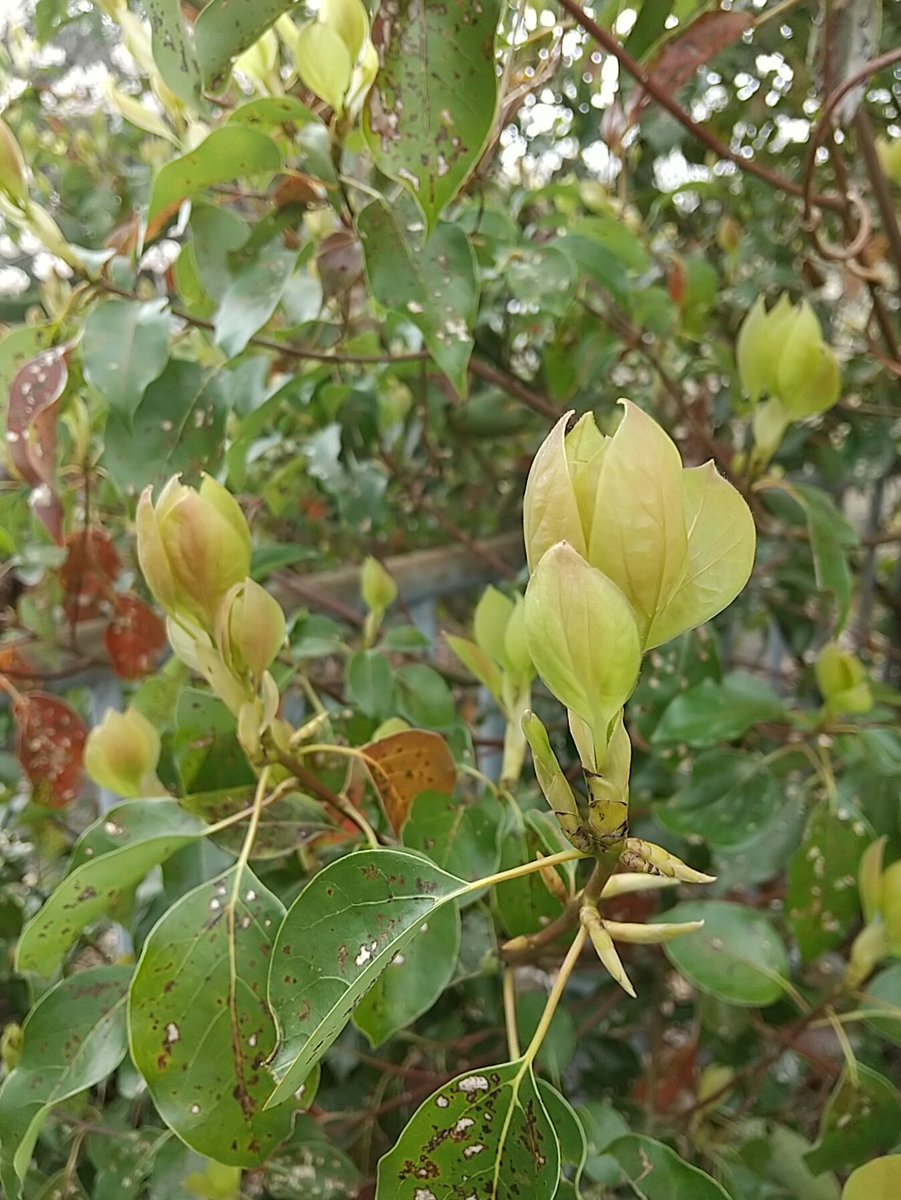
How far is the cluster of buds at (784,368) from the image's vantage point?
0.54 metres

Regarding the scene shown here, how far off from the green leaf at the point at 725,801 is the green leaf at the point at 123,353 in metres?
0.44

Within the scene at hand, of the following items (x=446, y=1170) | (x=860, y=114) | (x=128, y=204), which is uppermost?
(x=128, y=204)

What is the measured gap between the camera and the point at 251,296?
0.48 meters

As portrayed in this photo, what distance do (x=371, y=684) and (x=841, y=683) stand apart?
0.35 metres

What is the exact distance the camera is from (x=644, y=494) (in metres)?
0.22

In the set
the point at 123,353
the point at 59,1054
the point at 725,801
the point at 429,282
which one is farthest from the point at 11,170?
the point at 725,801

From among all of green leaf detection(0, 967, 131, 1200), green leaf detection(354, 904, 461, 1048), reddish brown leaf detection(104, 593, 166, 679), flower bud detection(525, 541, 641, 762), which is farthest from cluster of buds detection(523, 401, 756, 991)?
reddish brown leaf detection(104, 593, 166, 679)

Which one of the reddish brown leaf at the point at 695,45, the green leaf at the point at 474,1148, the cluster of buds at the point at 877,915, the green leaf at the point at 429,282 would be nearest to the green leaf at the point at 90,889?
→ the green leaf at the point at 474,1148

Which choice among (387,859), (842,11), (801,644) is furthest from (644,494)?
(801,644)

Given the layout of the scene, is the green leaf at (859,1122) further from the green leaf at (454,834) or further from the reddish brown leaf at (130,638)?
the reddish brown leaf at (130,638)

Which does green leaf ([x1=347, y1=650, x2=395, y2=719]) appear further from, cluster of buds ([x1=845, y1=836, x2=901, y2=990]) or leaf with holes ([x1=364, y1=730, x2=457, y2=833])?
cluster of buds ([x1=845, y1=836, x2=901, y2=990])

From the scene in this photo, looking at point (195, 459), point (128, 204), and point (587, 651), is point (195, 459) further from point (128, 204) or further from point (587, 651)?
point (128, 204)

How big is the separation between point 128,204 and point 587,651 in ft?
4.73

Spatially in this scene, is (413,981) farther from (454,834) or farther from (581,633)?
(581,633)
